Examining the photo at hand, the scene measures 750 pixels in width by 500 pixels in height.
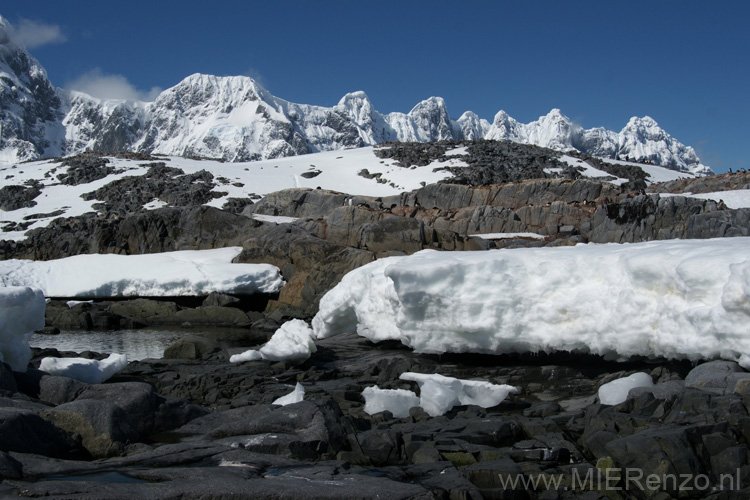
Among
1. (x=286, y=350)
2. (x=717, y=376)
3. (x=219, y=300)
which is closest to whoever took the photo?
(x=717, y=376)

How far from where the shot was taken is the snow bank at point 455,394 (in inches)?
364

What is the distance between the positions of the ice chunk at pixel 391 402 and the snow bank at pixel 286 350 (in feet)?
16.1

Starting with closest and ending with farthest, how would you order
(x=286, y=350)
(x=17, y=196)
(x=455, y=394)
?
(x=455, y=394) → (x=286, y=350) → (x=17, y=196)

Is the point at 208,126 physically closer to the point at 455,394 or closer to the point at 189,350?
the point at 189,350

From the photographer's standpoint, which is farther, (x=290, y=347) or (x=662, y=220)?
(x=662, y=220)

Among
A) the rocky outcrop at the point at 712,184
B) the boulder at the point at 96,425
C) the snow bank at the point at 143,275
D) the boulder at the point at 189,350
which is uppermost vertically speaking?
the rocky outcrop at the point at 712,184

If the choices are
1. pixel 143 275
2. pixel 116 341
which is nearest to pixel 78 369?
pixel 116 341

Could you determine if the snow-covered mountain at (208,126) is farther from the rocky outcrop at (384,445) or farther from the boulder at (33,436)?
the boulder at (33,436)

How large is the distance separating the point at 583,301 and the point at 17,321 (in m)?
9.79

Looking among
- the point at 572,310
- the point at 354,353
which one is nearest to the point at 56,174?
the point at 354,353

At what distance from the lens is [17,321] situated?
10312mm

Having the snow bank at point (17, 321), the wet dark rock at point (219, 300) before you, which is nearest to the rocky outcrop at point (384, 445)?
the snow bank at point (17, 321)

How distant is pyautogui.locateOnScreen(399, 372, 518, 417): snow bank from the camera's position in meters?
9.25

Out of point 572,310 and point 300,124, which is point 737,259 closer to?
point 572,310
